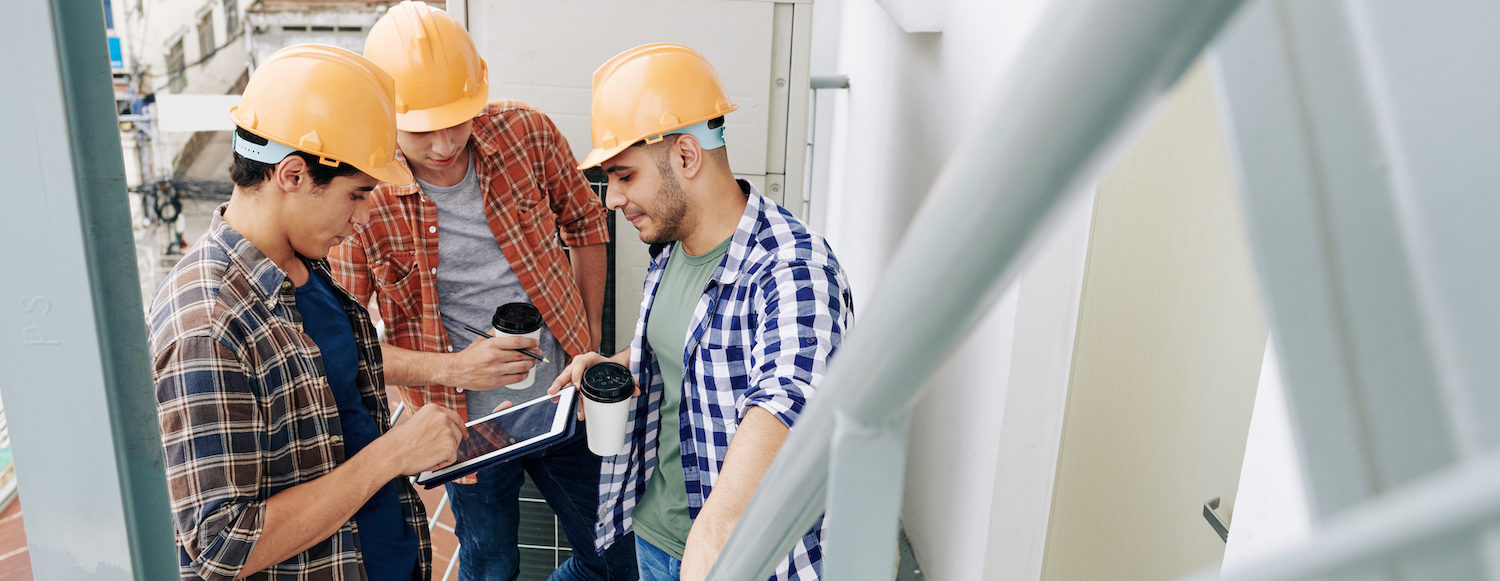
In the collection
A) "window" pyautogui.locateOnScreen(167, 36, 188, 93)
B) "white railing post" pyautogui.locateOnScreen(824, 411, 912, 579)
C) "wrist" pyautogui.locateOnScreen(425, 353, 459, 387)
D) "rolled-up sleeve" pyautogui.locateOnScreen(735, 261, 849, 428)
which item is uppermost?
"window" pyautogui.locateOnScreen(167, 36, 188, 93)

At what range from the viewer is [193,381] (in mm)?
1498

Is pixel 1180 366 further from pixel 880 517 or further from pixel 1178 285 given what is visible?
pixel 880 517

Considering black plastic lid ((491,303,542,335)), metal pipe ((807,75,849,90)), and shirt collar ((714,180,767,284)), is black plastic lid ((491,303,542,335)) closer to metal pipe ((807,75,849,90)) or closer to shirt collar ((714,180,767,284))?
shirt collar ((714,180,767,284))

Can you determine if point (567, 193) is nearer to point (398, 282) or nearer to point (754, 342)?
point (398, 282)

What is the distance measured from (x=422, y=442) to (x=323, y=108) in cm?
69

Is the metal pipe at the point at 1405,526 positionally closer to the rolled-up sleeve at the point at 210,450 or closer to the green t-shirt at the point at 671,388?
the rolled-up sleeve at the point at 210,450

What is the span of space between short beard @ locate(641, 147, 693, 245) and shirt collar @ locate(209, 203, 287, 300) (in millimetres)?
784

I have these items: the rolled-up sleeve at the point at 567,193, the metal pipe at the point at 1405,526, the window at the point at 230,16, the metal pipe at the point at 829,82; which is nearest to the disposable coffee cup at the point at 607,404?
the rolled-up sleeve at the point at 567,193

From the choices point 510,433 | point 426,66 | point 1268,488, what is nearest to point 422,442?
point 510,433

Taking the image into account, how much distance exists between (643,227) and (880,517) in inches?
64.3

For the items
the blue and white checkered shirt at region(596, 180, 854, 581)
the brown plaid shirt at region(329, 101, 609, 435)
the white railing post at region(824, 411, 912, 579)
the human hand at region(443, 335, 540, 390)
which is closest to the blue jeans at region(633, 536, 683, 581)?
the blue and white checkered shirt at region(596, 180, 854, 581)

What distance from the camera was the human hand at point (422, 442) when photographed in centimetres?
186

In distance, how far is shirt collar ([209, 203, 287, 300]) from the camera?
1.68 m

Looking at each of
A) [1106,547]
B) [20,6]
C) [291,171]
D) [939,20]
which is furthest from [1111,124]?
[939,20]
